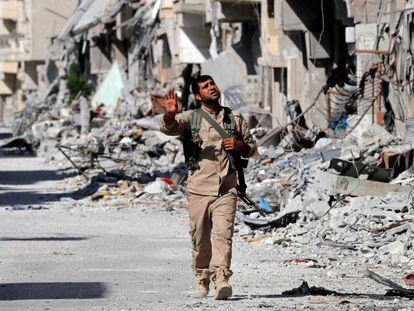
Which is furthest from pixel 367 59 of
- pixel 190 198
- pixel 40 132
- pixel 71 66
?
pixel 71 66

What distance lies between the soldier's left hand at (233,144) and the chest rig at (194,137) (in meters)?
0.15

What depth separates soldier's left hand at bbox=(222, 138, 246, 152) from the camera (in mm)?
9836

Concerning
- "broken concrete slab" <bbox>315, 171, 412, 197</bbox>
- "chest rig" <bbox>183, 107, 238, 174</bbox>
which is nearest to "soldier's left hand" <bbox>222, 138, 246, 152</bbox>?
"chest rig" <bbox>183, 107, 238, 174</bbox>

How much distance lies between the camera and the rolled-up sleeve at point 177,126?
978cm

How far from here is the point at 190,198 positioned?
1018cm

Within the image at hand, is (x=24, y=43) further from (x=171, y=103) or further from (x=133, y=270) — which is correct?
(x=171, y=103)

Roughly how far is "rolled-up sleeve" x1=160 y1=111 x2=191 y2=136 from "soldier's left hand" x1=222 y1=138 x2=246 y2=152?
33 cm

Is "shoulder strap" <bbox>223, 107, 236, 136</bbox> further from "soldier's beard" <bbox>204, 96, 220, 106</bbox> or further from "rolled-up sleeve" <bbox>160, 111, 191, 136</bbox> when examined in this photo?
"rolled-up sleeve" <bbox>160, 111, 191, 136</bbox>

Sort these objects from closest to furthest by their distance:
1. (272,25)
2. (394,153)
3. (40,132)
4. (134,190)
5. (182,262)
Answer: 1. (182,262)
2. (394,153)
3. (134,190)
4. (272,25)
5. (40,132)

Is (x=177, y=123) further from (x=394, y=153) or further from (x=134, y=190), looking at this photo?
(x=134, y=190)

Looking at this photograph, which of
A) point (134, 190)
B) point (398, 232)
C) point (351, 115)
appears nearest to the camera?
point (398, 232)

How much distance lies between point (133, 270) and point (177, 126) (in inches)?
111

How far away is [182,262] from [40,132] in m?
31.4

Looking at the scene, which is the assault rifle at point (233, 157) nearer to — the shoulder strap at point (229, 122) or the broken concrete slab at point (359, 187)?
the shoulder strap at point (229, 122)
